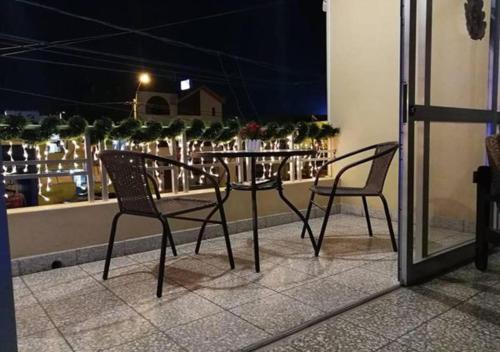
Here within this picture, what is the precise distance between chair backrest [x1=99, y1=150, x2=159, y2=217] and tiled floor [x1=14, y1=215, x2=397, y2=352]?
469 millimetres

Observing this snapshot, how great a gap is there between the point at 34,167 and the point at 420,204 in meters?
2.57

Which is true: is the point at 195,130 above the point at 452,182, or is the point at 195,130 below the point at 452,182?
above

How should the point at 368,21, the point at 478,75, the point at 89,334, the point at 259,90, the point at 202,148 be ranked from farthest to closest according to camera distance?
the point at 259,90 → the point at 368,21 → the point at 202,148 → the point at 478,75 → the point at 89,334

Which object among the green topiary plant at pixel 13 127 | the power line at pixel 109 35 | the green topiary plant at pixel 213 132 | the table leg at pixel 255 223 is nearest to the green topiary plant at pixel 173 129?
the green topiary plant at pixel 213 132

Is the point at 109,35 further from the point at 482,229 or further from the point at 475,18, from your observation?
the point at 482,229

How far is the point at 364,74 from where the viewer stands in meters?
4.05

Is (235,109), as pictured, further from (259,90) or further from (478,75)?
(478,75)

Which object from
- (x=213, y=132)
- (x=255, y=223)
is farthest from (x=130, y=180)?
(x=213, y=132)

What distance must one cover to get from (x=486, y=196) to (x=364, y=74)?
2.05 m

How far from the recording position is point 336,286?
7.20 ft

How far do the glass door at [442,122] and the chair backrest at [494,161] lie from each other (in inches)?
8.8

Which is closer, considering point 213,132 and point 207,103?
point 213,132

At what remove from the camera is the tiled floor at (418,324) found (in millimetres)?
1553

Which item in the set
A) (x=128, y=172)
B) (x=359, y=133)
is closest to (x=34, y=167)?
(x=128, y=172)
